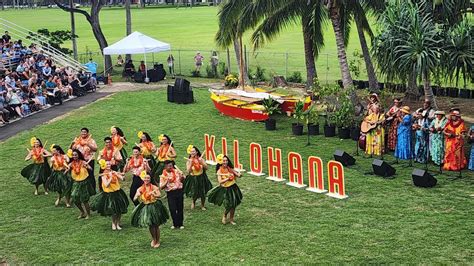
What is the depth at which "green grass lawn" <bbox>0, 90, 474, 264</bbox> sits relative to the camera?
12.5 metres

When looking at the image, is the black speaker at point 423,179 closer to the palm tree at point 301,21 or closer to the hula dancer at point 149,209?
the hula dancer at point 149,209

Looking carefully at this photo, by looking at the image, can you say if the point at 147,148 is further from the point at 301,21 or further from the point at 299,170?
the point at 301,21

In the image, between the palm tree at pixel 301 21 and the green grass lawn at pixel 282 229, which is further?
the palm tree at pixel 301 21

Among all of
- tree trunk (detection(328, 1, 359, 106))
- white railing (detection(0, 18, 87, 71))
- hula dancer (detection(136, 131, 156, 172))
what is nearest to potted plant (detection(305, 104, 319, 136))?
tree trunk (detection(328, 1, 359, 106))

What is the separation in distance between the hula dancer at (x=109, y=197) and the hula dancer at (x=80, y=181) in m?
0.78

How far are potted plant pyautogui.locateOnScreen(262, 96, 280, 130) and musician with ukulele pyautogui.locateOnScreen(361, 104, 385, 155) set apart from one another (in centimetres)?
468

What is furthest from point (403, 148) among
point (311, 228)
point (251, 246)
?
point (251, 246)

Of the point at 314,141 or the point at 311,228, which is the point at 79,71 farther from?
the point at 311,228

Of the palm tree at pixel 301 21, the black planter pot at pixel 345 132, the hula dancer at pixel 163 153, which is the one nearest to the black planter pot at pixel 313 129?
the black planter pot at pixel 345 132

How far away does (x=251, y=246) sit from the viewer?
12.9m

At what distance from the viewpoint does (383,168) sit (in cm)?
1719

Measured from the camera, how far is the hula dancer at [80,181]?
14.7 metres

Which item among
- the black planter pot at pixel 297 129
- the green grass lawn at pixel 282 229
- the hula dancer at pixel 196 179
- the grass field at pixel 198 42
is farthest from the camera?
the grass field at pixel 198 42

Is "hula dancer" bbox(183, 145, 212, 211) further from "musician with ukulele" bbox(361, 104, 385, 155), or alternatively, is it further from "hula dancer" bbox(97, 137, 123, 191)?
"musician with ukulele" bbox(361, 104, 385, 155)
